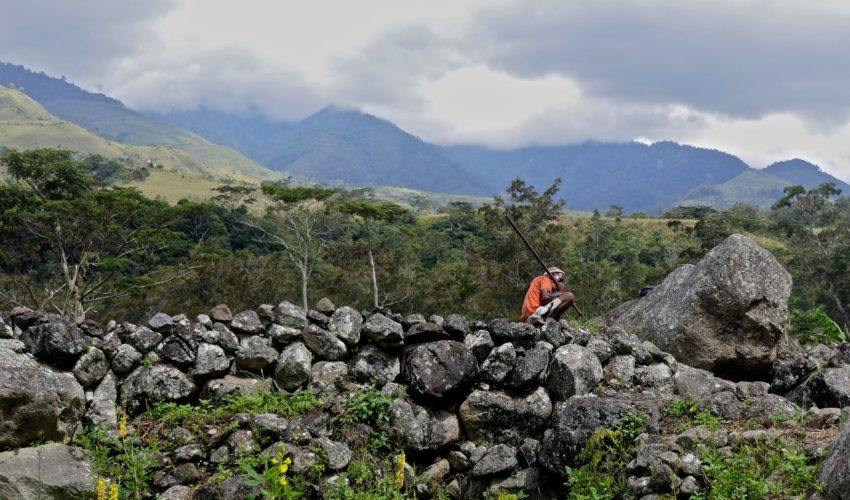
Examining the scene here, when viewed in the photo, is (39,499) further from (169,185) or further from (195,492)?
(169,185)

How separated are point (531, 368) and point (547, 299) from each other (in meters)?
2.33

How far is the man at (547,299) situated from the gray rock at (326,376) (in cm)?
303

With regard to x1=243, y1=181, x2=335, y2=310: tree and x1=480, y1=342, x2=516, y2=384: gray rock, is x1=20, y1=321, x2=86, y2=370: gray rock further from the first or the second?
x1=243, y1=181, x2=335, y2=310: tree

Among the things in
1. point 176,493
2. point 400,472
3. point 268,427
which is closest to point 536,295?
point 400,472

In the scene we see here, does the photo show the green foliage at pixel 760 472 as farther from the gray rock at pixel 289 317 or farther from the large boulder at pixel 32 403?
the large boulder at pixel 32 403

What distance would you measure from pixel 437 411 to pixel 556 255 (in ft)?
91.7

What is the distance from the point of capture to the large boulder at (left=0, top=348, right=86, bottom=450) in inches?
214

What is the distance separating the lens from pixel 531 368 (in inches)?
281

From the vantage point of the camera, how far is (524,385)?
716 centimetres

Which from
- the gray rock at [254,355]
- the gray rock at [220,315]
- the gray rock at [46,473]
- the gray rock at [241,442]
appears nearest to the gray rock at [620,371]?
the gray rock at [254,355]

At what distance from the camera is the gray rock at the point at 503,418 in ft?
22.7

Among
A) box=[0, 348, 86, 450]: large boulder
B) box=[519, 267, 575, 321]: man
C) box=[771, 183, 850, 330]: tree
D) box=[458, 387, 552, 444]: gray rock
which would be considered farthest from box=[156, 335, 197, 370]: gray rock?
box=[771, 183, 850, 330]: tree

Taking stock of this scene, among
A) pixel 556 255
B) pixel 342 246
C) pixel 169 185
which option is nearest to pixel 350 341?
pixel 556 255

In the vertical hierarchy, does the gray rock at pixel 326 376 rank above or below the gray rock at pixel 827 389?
below
